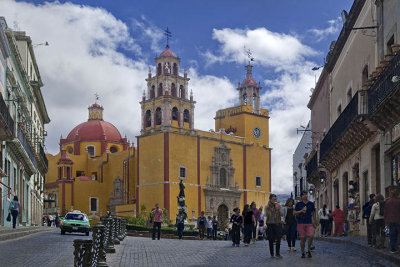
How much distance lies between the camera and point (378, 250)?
15.0 m

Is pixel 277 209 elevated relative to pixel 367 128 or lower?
lower

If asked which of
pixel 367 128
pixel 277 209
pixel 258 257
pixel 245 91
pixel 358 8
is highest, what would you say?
pixel 245 91

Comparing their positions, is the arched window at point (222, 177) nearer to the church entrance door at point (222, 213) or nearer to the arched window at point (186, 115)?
the church entrance door at point (222, 213)

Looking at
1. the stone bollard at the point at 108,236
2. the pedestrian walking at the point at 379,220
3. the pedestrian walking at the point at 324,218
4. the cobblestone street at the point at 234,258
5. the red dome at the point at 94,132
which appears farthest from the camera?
the red dome at the point at 94,132

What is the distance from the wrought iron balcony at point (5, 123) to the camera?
1035 inches

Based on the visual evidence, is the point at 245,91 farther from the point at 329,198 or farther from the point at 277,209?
the point at 277,209

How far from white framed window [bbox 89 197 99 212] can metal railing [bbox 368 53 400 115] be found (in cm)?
6305

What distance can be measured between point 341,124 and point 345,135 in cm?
91

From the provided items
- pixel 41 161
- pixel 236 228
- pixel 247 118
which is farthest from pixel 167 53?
pixel 236 228

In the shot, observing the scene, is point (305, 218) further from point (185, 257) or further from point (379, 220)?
point (185, 257)

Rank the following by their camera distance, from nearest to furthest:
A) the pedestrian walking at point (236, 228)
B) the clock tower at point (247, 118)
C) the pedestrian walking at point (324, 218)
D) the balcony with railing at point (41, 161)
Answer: the pedestrian walking at point (236, 228) < the pedestrian walking at point (324, 218) < the balcony with railing at point (41, 161) < the clock tower at point (247, 118)

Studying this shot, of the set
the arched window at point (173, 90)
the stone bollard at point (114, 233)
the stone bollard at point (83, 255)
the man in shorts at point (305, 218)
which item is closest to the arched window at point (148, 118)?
Answer: the arched window at point (173, 90)

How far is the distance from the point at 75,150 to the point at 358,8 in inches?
2691

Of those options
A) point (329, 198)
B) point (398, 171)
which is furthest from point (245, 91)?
point (398, 171)
